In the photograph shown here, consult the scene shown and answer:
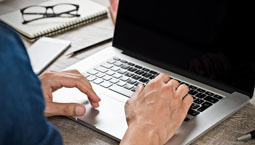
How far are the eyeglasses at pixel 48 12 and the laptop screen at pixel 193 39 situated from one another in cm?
37

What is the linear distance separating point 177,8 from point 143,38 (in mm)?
158

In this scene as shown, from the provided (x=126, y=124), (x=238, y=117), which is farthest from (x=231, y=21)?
(x=126, y=124)

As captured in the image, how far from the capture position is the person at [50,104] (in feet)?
1.73

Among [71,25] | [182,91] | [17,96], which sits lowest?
[71,25]

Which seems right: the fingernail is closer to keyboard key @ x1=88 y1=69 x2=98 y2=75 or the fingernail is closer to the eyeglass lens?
keyboard key @ x1=88 y1=69 x2=98 y2=75

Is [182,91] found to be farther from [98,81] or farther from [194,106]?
[98,81]

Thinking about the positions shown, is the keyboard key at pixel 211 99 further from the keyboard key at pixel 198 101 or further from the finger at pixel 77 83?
the finger at pixel 77 83

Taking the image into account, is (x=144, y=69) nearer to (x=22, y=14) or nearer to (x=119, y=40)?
(x=119, y=40)

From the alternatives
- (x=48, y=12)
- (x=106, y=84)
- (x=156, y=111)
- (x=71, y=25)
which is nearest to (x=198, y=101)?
(x=156, y=111)

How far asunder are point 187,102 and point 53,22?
784 millimetres

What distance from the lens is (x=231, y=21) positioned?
1.01m

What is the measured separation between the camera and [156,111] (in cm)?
91

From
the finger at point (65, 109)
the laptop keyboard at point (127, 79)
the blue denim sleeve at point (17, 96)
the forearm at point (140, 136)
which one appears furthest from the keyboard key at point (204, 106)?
the blue denim sleeve at point (17, 96)

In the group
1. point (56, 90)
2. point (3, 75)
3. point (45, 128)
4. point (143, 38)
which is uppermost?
point (3, 75)
